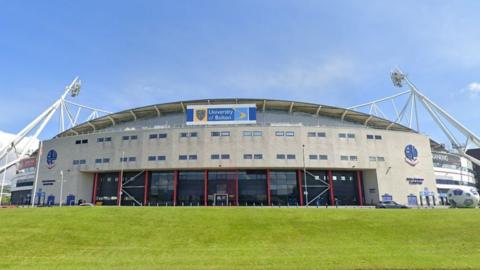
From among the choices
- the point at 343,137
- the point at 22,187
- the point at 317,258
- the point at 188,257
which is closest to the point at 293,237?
the point at 317,258

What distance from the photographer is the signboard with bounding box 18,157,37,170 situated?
78250mm

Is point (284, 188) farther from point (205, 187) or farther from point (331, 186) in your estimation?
point (205, 187)

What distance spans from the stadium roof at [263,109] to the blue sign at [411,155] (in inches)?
394

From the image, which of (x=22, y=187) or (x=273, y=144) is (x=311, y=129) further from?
(x=22, y=187)

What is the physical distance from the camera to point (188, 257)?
1678cm

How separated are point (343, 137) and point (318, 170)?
8.02 meters

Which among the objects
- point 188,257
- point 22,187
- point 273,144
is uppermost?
point 273,144

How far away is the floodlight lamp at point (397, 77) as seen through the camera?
295 feet

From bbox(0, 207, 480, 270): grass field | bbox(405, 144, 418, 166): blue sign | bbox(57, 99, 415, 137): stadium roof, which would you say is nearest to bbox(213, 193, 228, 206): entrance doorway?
bbox(57, 99, 415, 137): stadium roof

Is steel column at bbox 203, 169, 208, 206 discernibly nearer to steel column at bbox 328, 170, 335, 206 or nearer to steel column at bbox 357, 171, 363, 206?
steel column at bbox 328, 170, 335, 206

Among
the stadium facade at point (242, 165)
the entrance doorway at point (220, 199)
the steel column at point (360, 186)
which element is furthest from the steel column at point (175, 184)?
the steel column at point (360, 186)

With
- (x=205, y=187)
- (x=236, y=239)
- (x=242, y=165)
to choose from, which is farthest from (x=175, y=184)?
(x=236, y=239)

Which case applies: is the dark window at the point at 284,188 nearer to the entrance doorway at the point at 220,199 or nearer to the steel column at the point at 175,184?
the entrance doorway at the point at 220,199

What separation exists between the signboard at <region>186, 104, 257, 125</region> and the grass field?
32.3 meters
